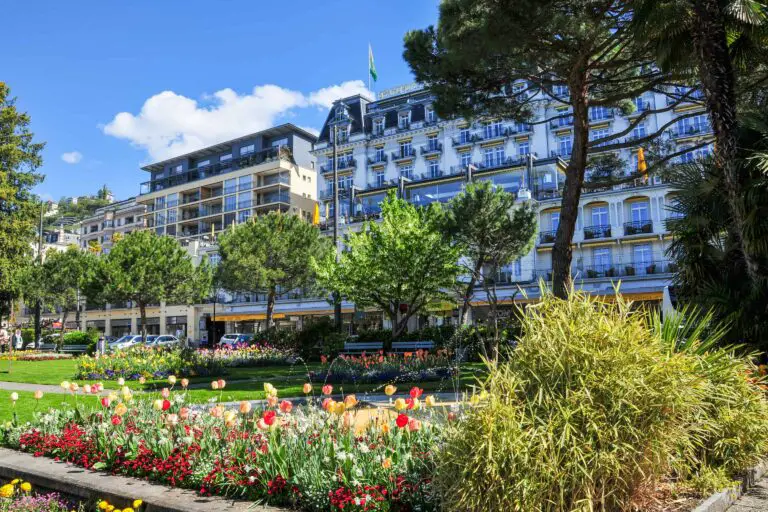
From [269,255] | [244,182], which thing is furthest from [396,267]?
[244,182]

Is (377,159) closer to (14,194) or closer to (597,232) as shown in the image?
(597,232)

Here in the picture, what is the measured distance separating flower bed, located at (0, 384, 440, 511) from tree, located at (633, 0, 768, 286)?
622 cm

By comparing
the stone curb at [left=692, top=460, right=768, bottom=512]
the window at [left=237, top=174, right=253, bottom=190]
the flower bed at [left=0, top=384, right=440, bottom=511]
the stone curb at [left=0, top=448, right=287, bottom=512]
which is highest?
the window at [left=237, top=174, right=253, bottom=190]

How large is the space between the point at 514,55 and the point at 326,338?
13.5 metres

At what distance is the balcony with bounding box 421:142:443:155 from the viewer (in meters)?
52.8

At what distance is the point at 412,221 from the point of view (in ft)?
76.8

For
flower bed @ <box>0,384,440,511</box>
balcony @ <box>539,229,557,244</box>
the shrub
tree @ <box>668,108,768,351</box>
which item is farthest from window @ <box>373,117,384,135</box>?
the shrub

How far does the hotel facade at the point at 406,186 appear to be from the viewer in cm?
4025

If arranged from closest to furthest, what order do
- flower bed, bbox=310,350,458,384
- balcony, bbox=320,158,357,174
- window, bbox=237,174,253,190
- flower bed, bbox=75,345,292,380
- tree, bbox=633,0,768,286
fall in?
1. tree, bbox=633,0,768,286
2. flower bed, bbox=310,350,458,384
3. flower bed, bbox=75,345,292,380
4. balcony, bbox=320,158,357,174
5. window, bbox=237,174,253,190

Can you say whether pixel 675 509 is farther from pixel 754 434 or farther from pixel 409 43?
pixel 409 43

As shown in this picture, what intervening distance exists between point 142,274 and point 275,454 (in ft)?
121

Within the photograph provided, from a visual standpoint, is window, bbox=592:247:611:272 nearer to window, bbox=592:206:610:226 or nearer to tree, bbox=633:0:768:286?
window, bbox=592:206:610:226

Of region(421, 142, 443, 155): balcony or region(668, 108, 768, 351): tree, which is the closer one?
region(668, 108, 768, 351): tree

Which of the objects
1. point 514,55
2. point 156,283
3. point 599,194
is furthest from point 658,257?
point 156,283
